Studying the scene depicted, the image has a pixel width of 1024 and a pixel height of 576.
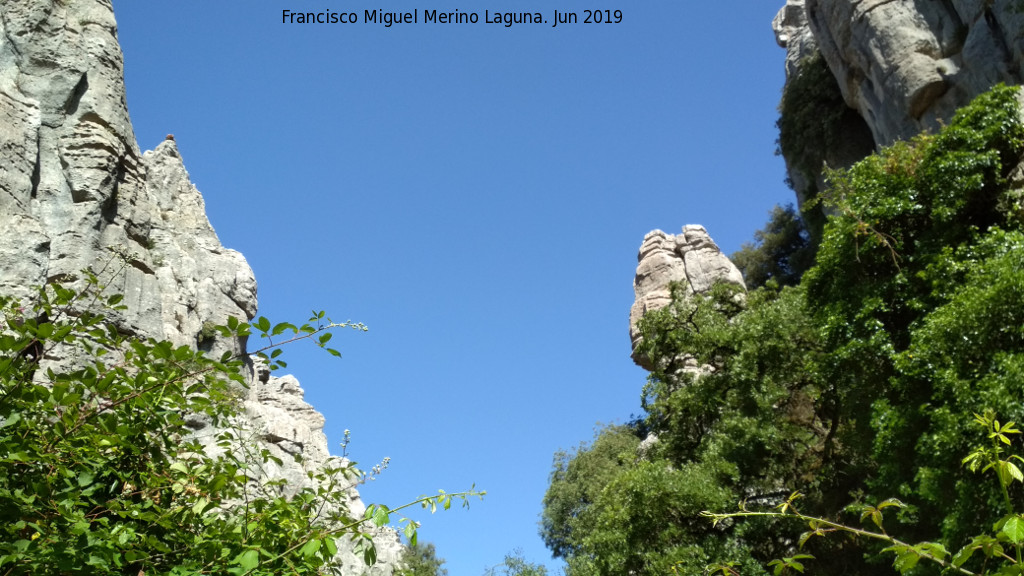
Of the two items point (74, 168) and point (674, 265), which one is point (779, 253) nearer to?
point (674, 265)

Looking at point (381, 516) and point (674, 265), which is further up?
point (674, 265)

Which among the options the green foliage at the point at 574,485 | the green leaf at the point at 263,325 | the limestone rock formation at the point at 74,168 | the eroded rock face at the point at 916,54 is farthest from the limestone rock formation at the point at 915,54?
the green leaf at the point at 263,325

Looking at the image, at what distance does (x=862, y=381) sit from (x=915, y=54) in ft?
50.1

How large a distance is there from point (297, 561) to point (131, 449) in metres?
0.94

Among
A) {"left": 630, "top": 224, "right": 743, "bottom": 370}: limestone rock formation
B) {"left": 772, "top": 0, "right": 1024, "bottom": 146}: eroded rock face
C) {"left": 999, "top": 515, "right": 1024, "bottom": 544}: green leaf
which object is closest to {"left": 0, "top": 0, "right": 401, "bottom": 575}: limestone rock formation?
{"left": 999, "top": 515, "right": 1024, "bottom": 544}: green leaf

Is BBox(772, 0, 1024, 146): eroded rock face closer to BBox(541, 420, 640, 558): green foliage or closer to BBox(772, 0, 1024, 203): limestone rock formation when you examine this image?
BBox(772, 0, 1024, 203): limestone rock formation

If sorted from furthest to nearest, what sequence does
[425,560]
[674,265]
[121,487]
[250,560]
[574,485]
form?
[425,560], [674,265], [574,485], [121,487], [250,560]

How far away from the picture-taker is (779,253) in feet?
127

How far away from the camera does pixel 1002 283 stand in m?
10.3

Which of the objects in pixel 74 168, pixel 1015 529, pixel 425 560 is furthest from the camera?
pixel 425 560

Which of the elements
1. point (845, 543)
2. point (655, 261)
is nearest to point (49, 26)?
point (845, 543)

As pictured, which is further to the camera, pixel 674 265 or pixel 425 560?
pixel 425 560

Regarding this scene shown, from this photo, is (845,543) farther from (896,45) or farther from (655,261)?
(655,261)

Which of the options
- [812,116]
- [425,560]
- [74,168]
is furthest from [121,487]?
[425,560]
